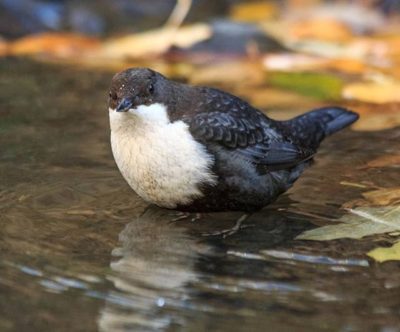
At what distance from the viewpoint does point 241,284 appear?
12.3ft

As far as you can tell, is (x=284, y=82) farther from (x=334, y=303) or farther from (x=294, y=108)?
(x=334, y=303)

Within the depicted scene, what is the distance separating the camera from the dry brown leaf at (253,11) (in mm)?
9977

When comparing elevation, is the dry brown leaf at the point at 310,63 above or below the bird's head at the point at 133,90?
below

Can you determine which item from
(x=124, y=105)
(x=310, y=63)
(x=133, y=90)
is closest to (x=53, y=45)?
(x=310, y=63)

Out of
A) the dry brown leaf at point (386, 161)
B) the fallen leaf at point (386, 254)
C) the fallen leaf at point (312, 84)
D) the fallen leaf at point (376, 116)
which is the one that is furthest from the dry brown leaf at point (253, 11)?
the fallen leaf at point (386, 254)

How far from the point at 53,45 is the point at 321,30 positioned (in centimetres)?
261

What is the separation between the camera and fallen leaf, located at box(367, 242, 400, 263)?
405 cm

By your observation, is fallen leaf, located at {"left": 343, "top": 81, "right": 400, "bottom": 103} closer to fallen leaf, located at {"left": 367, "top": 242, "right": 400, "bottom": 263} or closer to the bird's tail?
the bird's tail

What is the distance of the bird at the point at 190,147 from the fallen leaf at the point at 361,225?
45 centimetres

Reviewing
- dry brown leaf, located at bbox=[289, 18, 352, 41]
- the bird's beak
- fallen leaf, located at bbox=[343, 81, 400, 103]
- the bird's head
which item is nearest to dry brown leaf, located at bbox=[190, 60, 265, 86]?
fallen leaf, located at bbox=[343, 81, 400, 103]

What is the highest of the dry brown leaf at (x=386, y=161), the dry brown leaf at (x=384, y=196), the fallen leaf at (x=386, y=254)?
the dry brown leaf at (x=386, y=161)

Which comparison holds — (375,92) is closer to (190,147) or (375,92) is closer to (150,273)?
(190,147)

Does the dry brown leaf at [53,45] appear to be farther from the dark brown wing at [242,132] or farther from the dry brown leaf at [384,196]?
→ the dry brown leaf at [384,196]

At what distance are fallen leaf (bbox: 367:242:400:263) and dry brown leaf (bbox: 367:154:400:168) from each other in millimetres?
1359
